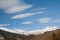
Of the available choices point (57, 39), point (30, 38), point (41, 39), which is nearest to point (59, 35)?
point (57, 39)

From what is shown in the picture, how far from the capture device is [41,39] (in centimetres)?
12800

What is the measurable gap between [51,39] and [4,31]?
110407 mm

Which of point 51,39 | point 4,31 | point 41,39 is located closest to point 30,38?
point 41,39

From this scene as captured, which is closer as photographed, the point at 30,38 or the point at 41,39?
the point at 30,38

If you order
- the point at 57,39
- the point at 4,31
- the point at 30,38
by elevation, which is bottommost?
the point at 57,39

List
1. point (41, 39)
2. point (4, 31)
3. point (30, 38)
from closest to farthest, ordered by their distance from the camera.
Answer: point (30, 38)
point (41, 39)
point (4, 31)

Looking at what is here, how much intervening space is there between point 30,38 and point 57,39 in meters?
51.0

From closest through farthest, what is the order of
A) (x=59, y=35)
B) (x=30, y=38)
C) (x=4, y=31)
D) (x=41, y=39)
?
→ (x=59, y=35)
(x=30, y=38)
(x=41, y=39)
(x=4, y=31)

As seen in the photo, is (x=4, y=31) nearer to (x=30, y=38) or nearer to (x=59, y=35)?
(x=30, y=38)

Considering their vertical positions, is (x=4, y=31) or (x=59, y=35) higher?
(x=4, y=31)

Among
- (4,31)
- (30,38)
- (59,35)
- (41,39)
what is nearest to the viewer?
(59,35)

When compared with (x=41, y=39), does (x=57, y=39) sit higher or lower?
lower

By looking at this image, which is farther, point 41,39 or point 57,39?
point 41,39

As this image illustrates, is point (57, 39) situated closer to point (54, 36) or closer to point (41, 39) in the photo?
point (54, 36)
